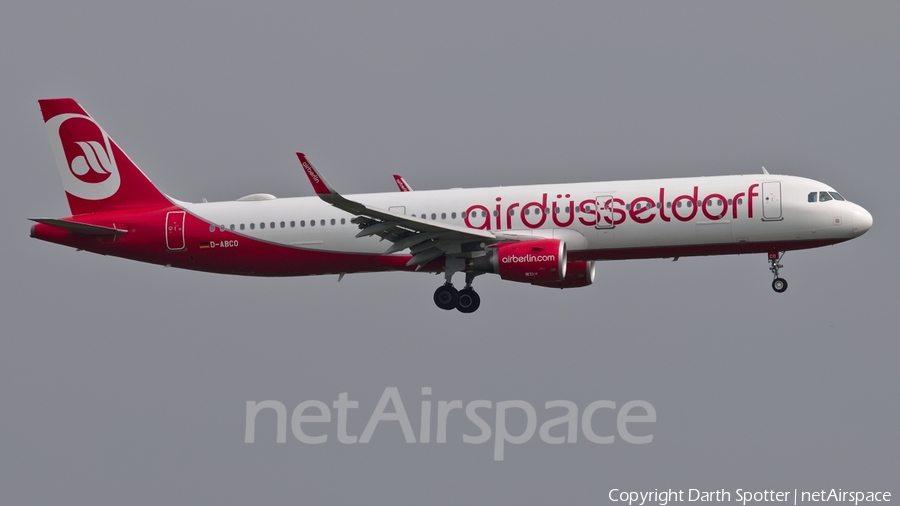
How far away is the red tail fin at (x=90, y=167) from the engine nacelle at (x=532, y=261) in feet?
45.2

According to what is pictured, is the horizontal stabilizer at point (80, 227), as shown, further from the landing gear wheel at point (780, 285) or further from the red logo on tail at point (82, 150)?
the landing gear wheel at point (780, 285)

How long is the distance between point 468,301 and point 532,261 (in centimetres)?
374

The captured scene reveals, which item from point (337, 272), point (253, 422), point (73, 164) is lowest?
point (253, 422)

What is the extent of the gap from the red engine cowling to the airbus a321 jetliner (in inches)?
1.8

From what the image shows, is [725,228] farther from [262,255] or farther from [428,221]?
[262,255]

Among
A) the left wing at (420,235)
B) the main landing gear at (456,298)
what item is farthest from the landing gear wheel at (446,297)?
the left wing at (420,235)

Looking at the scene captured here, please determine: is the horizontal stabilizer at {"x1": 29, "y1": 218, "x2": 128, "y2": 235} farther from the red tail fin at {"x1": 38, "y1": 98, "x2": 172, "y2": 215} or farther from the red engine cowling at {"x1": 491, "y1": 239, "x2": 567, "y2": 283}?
the red engine cowling at {"x1": 491, "y1": 239, "x2": 567, "y2": 283}

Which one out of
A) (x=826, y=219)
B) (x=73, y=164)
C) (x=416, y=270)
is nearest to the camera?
(x=826, y=219)

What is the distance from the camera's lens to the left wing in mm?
41781

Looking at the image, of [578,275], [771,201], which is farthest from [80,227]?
[771,201]

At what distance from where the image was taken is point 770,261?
4441 cm

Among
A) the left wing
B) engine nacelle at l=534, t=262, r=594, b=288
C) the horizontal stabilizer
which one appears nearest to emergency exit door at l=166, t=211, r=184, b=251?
the horizontal stabilizer

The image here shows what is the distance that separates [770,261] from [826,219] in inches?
103

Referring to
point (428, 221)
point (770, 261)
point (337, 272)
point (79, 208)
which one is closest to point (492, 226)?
point (428, 221)
